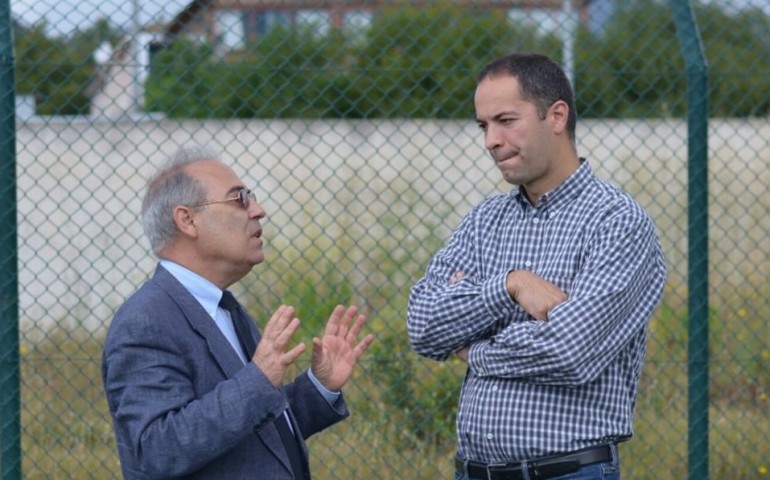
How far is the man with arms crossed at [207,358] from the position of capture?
2609 mm

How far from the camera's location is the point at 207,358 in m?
2.77

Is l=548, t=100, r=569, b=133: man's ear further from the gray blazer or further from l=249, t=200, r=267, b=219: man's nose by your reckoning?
the gray blazer

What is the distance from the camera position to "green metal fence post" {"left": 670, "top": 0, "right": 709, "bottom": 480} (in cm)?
466

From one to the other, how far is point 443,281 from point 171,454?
971 mm

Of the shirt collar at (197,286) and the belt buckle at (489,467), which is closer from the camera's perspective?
the shirt collar at (197,286)

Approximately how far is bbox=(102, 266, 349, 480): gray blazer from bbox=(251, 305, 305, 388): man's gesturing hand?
0.07 ft

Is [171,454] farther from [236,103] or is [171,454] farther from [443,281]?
[236,103]

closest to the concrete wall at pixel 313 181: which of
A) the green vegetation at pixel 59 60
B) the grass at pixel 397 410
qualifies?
the green vegetation at pixel 59 60

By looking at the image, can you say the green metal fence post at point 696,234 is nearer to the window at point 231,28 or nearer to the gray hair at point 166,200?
the window at point 231,28

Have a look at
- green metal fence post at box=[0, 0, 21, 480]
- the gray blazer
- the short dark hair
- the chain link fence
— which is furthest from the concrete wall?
the gray blazer

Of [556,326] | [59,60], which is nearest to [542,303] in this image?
[556,326]

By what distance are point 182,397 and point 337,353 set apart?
1.83 ft

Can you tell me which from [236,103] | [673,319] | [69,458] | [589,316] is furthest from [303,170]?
[236,103]

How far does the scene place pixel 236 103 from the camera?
13266 mm
